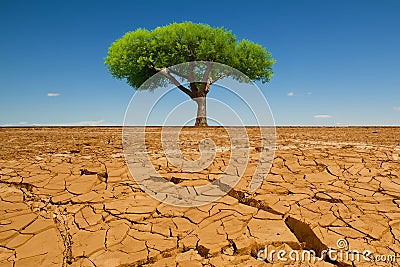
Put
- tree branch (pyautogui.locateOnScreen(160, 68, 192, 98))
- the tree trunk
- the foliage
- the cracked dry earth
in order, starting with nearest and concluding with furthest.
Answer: the cracked dry earth < the foliage < tree branch (pyautogui.locateOnScreen(160, 68, 192, 98)) < the tree trunk

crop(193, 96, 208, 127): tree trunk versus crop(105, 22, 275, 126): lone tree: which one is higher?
crop(105, 22, 275, 126): lone tree

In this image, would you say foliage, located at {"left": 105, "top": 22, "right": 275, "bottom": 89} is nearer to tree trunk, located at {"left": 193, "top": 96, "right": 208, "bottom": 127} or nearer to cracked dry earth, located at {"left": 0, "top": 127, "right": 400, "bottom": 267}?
tree trunk, located at {"left": 193, "top": 96, "right": 208, "bottom": 127}

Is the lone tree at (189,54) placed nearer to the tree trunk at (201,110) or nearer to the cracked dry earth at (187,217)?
the tree trunk at (201,110)

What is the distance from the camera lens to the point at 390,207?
100 inches

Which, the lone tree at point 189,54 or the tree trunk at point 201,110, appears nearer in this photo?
the lone tree at point 189,54

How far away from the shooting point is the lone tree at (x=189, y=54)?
50.5ft

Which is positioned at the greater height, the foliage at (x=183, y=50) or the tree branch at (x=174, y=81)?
the foliage at (x=183, y=50)

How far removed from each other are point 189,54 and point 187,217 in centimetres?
1468

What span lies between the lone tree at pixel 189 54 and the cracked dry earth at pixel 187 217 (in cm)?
1268

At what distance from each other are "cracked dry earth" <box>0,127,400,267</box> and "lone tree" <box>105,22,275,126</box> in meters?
12.7

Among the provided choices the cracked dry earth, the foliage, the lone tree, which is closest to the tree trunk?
the lone tree

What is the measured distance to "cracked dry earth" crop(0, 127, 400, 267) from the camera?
1923 millimetres

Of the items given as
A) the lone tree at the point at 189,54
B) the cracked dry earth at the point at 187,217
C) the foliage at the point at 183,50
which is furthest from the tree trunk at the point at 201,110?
the cracked dry earth at the point at 187,217

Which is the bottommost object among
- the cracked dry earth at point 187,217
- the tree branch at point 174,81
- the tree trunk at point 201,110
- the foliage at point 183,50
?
the cracked dry earth at point 187,217
